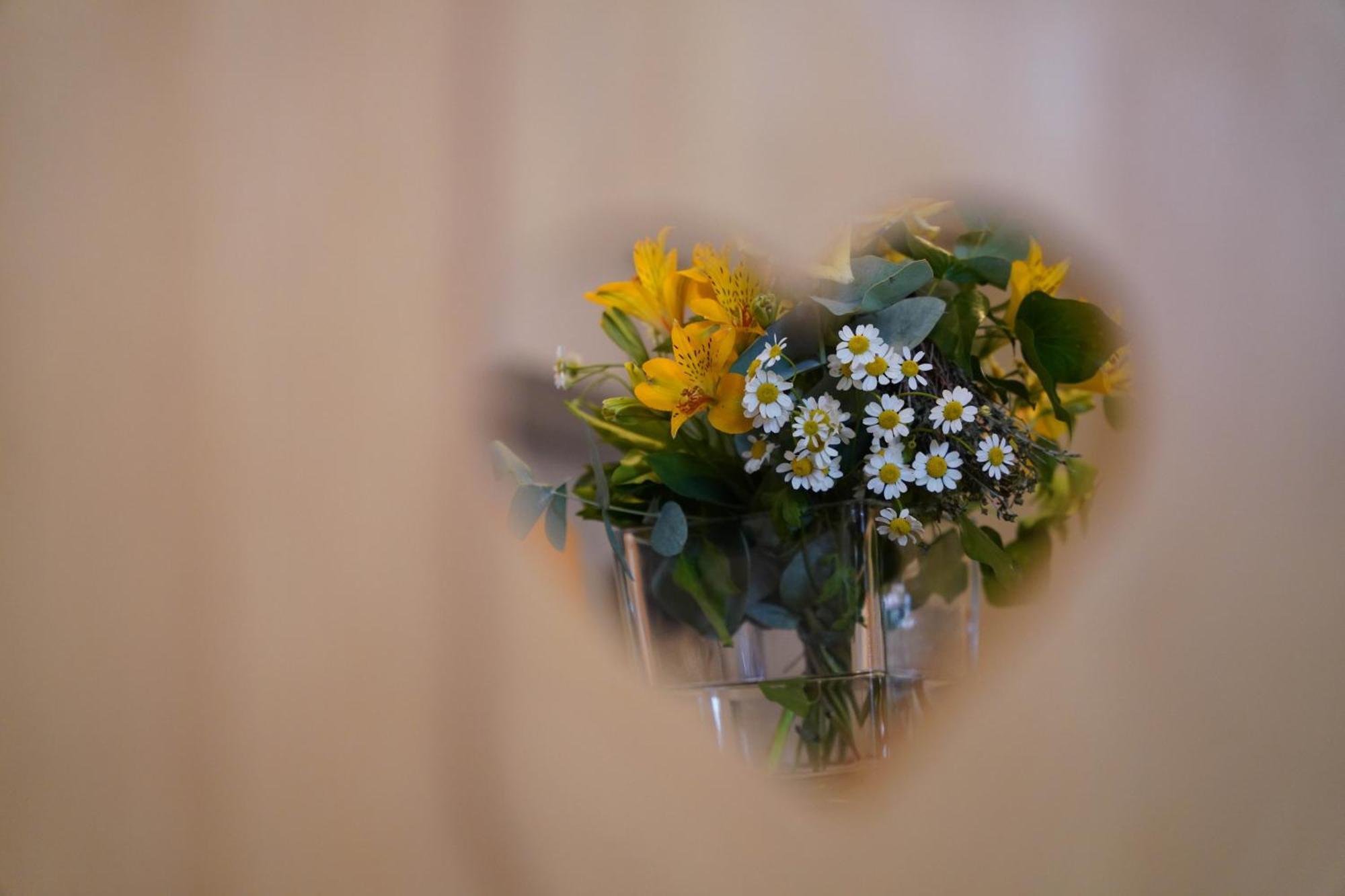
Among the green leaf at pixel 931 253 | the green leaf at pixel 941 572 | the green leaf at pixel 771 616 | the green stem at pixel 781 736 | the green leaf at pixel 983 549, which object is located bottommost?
the green stem at pixel 781 736

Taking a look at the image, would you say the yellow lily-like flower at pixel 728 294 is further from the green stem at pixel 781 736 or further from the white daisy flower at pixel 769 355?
the green stem at pixel 781 736

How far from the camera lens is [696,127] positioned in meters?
0.45

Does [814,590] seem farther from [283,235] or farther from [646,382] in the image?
[283,235]

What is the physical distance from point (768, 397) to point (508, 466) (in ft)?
0.46

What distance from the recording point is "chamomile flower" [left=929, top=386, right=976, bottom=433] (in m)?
0.43

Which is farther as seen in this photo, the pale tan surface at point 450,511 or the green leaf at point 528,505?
the green leaf at point 528,505

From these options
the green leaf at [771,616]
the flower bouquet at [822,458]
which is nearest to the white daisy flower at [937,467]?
the flower bouquet at [822,458]

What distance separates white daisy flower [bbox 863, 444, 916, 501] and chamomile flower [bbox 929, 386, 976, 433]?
0.02 m

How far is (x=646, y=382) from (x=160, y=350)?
22 cm

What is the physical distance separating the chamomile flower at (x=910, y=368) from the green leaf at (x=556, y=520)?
183 millimetres

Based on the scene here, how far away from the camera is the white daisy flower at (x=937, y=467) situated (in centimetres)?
43

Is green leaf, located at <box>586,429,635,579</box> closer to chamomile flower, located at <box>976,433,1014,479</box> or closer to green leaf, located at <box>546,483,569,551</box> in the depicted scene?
green leaf, located at <box>546,483,569,551</box>

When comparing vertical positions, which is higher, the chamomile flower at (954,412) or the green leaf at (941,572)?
the chamomile flower at (954,412)

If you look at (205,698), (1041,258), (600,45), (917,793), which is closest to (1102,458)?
(1041,258)
